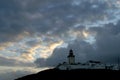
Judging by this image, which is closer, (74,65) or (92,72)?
(92,72)

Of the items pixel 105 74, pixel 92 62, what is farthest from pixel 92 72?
pixel 92 62

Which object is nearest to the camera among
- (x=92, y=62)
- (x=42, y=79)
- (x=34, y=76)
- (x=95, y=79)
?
(x=95, y=79)

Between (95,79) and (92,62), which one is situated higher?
(92,62)

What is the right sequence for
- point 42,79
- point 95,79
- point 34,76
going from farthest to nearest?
point 34,76, point 42,79, point 95,79

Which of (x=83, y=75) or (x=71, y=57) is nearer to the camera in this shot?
(x=83, y=75)

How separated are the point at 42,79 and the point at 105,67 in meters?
26.5

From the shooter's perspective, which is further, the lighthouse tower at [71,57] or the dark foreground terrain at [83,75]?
the lighthouse tower at [71,57]

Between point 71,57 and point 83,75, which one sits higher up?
point 71,57

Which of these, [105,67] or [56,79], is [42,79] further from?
[105,67]

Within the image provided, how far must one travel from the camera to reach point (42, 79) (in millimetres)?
106062

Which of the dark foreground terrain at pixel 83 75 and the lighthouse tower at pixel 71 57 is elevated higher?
the lighthouse tower at pixel 71 57

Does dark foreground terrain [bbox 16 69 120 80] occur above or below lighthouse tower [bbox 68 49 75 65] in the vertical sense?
below

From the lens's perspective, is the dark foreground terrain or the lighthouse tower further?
the lighthouse tower

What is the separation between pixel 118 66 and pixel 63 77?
96.4ft
